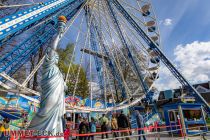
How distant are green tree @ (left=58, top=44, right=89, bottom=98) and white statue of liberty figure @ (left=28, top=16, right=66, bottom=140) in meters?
17.9

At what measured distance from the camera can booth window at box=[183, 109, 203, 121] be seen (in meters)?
12.7

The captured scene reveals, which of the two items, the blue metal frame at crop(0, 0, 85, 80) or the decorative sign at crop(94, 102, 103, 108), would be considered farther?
the decorative sign at crop(94, 102, 103, 108)

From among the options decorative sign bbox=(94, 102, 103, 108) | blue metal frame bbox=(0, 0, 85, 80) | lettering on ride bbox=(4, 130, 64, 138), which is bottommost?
lettering on ride bbox=(4, 130, 64, 138)

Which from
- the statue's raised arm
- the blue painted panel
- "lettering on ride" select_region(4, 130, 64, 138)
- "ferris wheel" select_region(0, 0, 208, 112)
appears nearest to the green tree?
"ferris wheel" select_region(0, 0, 208, 112)

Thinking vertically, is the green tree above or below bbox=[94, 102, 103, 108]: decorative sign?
above

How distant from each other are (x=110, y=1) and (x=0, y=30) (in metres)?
11.4

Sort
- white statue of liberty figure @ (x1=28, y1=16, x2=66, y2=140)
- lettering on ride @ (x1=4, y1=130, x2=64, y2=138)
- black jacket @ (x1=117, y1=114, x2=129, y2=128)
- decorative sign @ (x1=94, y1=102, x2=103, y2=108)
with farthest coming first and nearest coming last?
decorative sign @ (x1=94, y1=102, x2=103, y2=108) < black jacket @ (x1=117, y1=114, x2=129, y2=128) < white statue of liberty figure @ (x1=28, y1=16, x2=66, y2=140) < lettering on ride @ (x1=4, y1=130, x2=64, y2=138)

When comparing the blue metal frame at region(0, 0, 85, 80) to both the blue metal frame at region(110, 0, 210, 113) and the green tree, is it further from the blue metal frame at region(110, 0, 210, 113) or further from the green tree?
the green tree

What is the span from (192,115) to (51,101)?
969cm

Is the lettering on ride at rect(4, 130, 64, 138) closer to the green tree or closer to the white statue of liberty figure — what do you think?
the white statue of liberty figure

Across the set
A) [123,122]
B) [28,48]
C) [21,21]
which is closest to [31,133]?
[21,21]

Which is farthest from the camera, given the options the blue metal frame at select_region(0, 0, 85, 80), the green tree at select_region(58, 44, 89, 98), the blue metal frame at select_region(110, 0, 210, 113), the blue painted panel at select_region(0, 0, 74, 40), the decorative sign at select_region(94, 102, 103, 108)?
the green tree at select_region(58, 44, 89, 98)

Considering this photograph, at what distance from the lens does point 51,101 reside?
5.73 meters

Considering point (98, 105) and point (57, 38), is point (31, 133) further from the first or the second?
point (98, 105)
